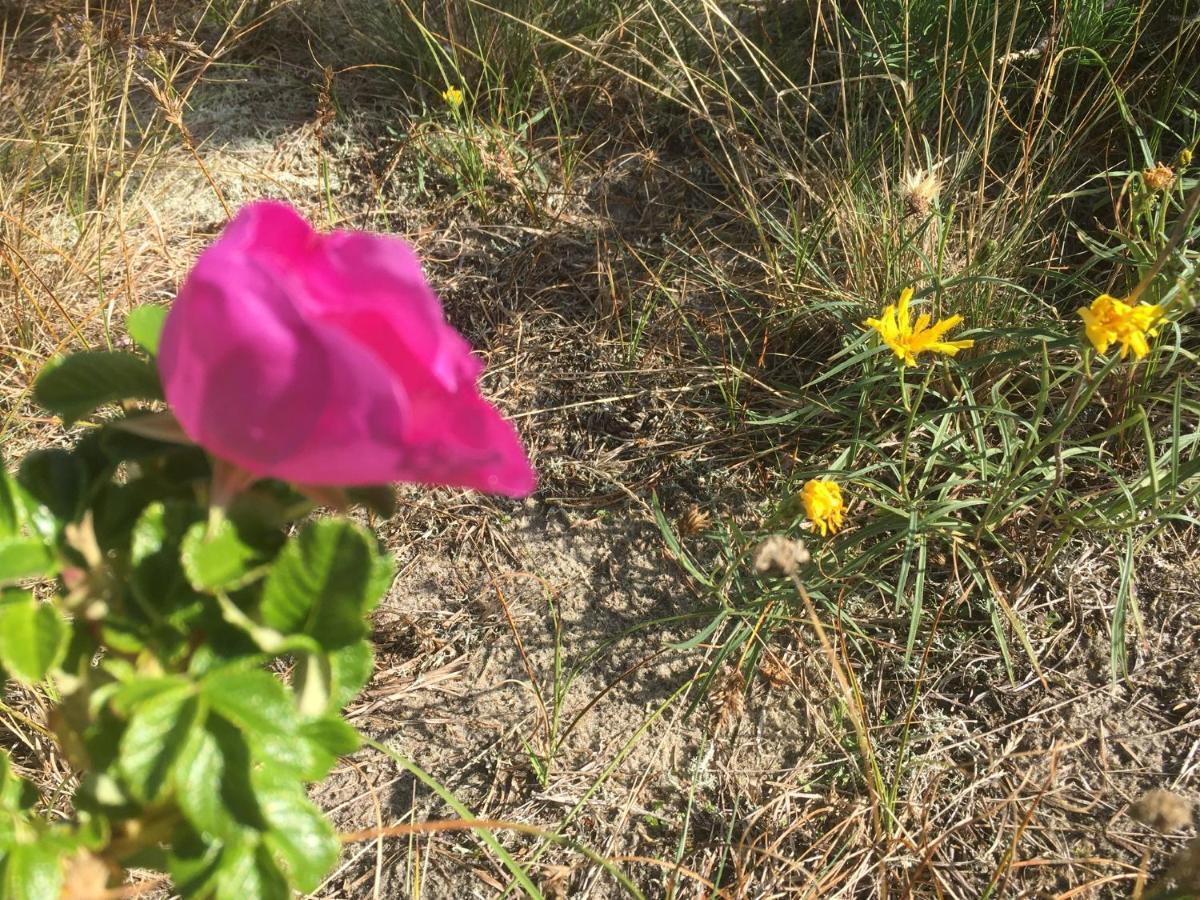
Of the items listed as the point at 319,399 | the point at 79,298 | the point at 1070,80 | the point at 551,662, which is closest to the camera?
the point at 319,399

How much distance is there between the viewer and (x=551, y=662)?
172cm

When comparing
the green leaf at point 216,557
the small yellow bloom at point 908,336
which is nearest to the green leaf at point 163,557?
the green leaf at point 216,557

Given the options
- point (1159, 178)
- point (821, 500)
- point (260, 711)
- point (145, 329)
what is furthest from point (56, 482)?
point (1159, 178)

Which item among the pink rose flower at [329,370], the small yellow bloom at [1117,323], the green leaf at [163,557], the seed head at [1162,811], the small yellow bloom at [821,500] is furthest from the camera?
the small yellow bloom at [821,500]

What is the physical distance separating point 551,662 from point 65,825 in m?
1.07

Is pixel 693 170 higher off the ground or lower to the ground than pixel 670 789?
higher

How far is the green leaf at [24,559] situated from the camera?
606 millimetres

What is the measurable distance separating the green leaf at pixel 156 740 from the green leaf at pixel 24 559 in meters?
0.13

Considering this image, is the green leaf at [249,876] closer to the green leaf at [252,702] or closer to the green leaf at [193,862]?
the green leaf at [193,862]

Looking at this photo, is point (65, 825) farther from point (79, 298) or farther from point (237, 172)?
point (237, 172)

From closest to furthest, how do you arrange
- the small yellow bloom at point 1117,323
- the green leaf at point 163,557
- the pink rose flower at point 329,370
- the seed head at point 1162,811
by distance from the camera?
the pink rose flower at point 329,370
the green leaf at point 163,557
the seed head at point 1162,811
the small yellow bloom at point 1117,323

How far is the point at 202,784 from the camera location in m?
0.60

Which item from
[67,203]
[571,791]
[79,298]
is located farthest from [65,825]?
[67,203]

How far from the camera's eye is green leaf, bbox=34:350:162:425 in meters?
0.71
